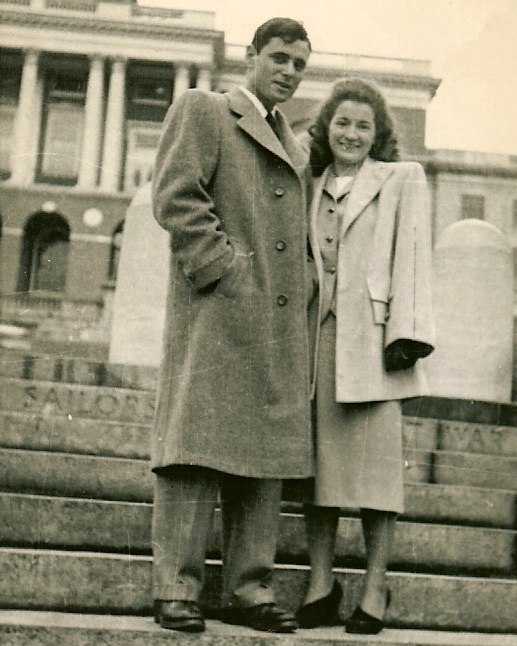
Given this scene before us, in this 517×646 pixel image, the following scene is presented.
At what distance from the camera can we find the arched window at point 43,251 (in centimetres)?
2412

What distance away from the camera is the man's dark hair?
2854 mm

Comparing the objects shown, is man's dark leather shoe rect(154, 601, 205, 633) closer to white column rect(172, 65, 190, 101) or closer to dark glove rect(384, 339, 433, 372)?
dark glove rect(384, 339, 433, 372)

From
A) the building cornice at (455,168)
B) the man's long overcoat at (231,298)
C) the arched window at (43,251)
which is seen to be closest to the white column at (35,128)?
the arched window at (43,251)

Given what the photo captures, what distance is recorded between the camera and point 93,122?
2761cm

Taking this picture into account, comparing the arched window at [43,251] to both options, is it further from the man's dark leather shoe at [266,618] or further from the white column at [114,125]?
the man's dark leather shoe at [266,618]

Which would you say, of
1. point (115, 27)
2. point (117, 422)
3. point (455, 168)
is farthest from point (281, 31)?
point (115, 27)

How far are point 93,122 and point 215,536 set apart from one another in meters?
25.6

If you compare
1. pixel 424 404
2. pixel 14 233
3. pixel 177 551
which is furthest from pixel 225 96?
pixel 14 233

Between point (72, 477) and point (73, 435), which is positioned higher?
point (73, 435)

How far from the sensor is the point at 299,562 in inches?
138

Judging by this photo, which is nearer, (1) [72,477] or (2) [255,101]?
(2) [255,101]

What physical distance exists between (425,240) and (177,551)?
129 centimetres

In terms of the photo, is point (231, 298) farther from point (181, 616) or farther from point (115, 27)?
point (115, 27)

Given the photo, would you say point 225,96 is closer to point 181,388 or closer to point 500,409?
point 181,388
